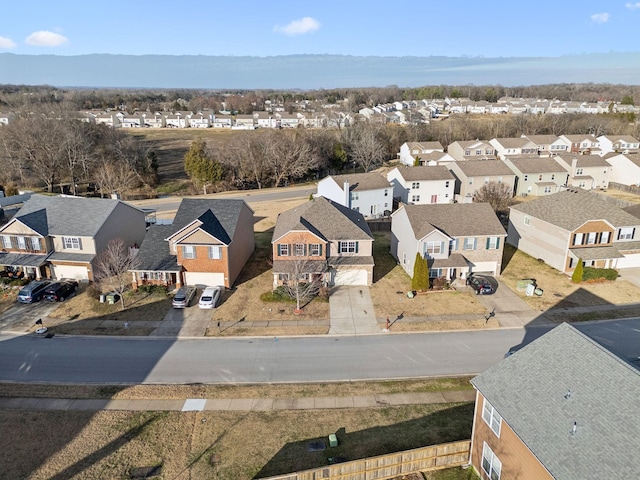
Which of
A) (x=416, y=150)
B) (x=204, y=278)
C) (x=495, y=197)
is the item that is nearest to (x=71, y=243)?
(x=204, y=278)

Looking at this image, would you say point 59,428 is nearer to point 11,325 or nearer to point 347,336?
point 11,325

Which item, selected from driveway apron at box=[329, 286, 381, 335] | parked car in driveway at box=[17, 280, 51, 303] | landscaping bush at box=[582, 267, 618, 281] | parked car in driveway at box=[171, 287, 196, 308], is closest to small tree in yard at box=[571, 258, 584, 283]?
landscaping bush at box=[582, 267, 618, 281]

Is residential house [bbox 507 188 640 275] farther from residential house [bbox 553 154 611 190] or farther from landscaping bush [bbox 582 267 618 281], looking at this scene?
residential house [bbox 553 154 611 190]

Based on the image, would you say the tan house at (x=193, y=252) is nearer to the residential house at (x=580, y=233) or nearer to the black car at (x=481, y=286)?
the black car at (x=481, y=286)

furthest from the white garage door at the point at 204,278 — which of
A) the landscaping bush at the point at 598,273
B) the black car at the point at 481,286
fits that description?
the landscaping bush at the point at 598,273

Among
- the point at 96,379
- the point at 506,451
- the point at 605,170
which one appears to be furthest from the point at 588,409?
the point at 605,170

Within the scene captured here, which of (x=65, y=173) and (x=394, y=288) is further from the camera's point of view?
(x=65, y=173)
